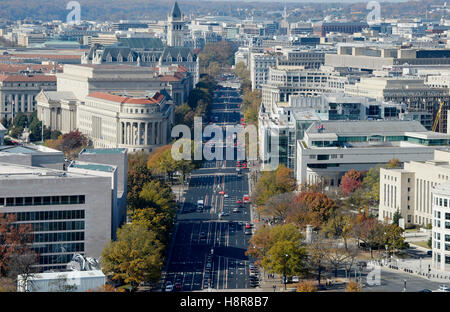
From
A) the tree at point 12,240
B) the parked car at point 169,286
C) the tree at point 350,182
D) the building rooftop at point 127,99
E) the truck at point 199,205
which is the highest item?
the building rooftop at point 127,99

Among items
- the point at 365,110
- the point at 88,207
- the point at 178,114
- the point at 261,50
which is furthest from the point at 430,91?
the point at 261,50

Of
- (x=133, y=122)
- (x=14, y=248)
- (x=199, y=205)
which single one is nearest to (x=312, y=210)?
(x=199, y=205)

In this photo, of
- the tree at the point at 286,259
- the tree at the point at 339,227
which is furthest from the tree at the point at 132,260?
the tree at the point at 339,227

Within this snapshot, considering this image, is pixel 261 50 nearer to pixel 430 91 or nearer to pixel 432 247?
pixel 430 91

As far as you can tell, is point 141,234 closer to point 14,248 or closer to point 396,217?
→ point 14,248

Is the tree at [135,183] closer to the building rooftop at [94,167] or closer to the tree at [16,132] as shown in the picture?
the building rooftop at [94,167]
